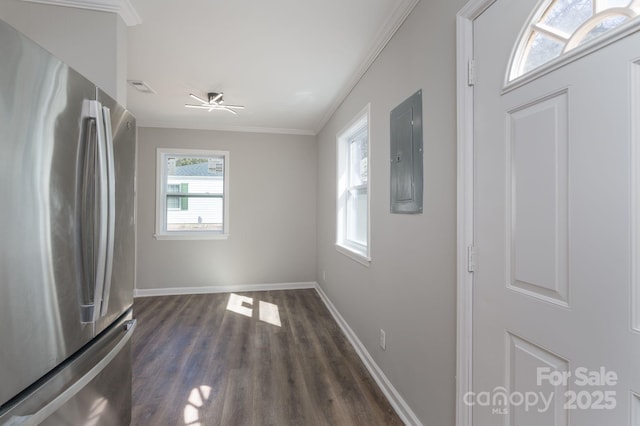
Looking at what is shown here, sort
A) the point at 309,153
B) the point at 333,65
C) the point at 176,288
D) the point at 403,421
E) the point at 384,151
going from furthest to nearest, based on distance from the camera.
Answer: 1. the point at 309,153
2. the point at 176,288
3. the point at 333,65
4. the point at 384,151
5. the point at 403,421

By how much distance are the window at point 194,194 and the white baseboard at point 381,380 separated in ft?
8.37

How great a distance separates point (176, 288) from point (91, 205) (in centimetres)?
379

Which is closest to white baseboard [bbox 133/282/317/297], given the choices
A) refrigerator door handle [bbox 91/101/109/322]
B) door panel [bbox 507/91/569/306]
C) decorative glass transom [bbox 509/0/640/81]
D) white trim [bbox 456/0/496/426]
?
refrigerator door handle [bbox 91/101/109/322]

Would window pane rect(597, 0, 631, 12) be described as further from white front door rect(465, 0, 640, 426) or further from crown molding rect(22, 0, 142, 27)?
crown molding rect(22, 0, 142, 27)

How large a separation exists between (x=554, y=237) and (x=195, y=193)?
15.3 ft

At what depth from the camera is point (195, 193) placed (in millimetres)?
4695

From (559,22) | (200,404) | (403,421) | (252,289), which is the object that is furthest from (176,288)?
(559,22)

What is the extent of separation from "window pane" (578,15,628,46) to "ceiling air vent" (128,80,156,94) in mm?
3467

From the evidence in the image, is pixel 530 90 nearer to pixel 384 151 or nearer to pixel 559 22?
pixel 559 22

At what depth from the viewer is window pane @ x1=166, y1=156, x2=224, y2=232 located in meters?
4.64

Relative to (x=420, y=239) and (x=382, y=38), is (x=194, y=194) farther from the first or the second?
(x=420, y=239)

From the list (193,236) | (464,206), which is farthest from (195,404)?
(193,236)

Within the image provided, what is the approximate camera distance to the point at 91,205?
118 cm

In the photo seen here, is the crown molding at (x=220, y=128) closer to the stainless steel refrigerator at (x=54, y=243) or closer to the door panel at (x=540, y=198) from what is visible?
the stainless steel refrigerator at (x=54, y=243)
